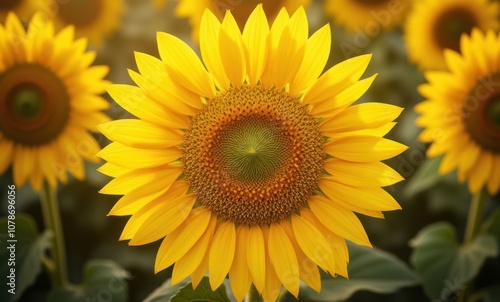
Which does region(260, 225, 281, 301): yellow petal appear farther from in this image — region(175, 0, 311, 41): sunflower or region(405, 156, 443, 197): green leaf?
region(175, 0, 311, 41): sunflower

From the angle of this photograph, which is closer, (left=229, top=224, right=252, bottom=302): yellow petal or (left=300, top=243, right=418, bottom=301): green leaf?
(left=229, top=224, right=252, bottom=302): yellow petal

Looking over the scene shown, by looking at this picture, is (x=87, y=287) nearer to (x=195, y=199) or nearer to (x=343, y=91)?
(x=195, y=199)

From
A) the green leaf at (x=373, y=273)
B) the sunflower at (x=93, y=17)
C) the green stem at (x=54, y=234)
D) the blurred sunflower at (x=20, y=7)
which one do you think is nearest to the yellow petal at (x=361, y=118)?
the green leaf at (x=373, y=273)

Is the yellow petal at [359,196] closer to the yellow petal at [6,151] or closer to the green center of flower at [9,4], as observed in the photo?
the yellow petal at [6,151]

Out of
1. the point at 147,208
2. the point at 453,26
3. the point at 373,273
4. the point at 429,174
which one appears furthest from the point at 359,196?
the point at 453,26

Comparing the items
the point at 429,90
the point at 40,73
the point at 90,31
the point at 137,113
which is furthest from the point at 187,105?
the point at 90,31

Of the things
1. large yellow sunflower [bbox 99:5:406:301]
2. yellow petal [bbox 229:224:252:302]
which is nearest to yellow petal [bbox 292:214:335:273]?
large yellow sunflower [bbox 99:5:406:301]
